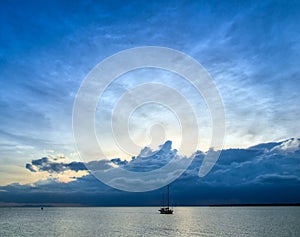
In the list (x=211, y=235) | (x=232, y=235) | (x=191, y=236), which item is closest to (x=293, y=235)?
(x=232, y=235)

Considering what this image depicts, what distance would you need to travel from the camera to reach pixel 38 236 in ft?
378

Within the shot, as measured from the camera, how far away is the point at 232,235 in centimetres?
11575

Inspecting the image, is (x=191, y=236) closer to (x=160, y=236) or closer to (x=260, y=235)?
(x=160, y=236)

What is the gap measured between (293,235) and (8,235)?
98311 millimetres

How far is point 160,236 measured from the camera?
11331 cm

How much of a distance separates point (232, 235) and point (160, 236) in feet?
83.1

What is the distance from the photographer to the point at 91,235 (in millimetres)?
114562

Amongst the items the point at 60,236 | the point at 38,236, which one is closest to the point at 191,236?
the point at 60,236

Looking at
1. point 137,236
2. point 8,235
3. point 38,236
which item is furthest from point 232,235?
point 8,235

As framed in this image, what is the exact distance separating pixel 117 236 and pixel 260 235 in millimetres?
49581

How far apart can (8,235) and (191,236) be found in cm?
6332

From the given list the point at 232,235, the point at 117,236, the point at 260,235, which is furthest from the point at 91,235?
the point at 260,235

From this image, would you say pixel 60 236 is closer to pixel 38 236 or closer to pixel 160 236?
pixel 38 236

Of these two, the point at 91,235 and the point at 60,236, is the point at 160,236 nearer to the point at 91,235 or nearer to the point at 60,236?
the point at 91,235
